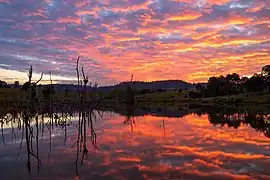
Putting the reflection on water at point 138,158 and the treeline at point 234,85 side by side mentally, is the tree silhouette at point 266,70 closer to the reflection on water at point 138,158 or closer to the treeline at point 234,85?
the treeline at point 234,85

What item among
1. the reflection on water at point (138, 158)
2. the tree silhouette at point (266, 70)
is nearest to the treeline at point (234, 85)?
the tree silhouette at point (266, 70)

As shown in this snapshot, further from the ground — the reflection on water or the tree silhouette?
the tree silhouette

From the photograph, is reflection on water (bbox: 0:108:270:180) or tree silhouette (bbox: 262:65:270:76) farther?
tree silhouette (bbox: 262:65:270:76)

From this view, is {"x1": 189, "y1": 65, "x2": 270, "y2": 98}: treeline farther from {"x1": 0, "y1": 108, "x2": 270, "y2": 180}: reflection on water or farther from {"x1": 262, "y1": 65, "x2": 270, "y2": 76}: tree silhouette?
{"x1": 0, "y1": 108, "x2": 270, "y2": 180}: reflection on water

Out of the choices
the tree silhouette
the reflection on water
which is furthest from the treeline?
the reflection on water

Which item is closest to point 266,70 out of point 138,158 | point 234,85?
point 234,85

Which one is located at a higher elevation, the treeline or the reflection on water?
the treeline

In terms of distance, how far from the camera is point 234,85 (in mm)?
131625

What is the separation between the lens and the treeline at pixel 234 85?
4306 inches

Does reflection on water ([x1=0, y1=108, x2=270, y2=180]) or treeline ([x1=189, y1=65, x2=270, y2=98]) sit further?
treeline ([x1=189, y1=65, x2=270, y2=98])

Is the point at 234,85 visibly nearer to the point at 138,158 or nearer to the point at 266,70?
the point at 266,70

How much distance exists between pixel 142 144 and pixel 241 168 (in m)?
8.77

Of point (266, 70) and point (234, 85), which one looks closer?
point (266, 70)

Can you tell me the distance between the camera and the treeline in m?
109
